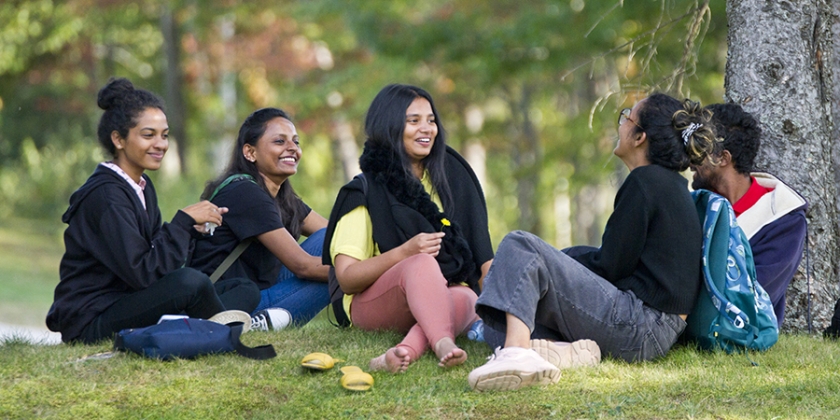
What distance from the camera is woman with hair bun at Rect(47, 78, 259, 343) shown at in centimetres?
491

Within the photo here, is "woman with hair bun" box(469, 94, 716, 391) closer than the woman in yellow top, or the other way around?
"woman with hair bun" box(469, 94, 716, 391)

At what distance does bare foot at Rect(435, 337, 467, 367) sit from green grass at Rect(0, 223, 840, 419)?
0.23 feet

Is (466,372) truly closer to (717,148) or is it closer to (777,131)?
(717,148)

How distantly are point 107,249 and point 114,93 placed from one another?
3.01ft

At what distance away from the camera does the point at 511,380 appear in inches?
158

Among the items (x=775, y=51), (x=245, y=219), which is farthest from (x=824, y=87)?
(x=245, y=219)

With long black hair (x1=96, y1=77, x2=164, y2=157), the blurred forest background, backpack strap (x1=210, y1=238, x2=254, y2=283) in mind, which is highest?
the blurred forest background

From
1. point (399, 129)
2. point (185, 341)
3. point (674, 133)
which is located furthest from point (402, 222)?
point (674, 133)

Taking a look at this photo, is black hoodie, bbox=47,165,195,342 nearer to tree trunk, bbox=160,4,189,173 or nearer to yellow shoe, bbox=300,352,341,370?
yellow shoe, bbox=300,352,341,370

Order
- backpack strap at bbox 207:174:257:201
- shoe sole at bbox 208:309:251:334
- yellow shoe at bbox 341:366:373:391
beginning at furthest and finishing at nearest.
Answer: backpack strap at bbox 207:174:257:201, shoe sole at bbox 208:309:251:334, yellow shoe at bbox 341:366:373:391

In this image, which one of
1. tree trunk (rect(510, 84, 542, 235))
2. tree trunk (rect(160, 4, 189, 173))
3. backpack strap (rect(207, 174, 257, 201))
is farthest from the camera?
tree trunk (rect(160, 4, 189, 173))

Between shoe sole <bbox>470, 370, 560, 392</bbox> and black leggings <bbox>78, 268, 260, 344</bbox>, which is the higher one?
black leggings <bbox>78, 268, 260, 344</bbox>

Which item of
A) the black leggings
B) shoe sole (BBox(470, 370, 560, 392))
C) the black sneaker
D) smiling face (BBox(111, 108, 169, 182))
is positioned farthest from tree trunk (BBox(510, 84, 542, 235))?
shoe sole (BBox(470, 370, 560, 392))

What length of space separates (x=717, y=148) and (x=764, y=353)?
44.8 inches
